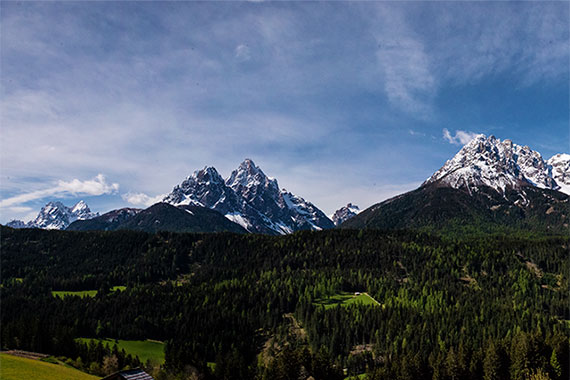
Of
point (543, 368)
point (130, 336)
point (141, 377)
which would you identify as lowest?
point (130, 336)

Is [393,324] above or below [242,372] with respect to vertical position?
above

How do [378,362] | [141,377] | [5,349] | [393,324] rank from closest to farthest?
[141,377] → [5,349] → [378,362] → [393,324]

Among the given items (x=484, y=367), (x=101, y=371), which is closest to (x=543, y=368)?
(x=484, y=367)

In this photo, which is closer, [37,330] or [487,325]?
[37,330]

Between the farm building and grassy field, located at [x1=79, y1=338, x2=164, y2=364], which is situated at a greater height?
the farm building

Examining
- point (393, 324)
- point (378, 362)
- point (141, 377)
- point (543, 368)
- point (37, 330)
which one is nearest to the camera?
point (141, 377)

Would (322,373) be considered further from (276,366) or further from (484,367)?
(484,367)

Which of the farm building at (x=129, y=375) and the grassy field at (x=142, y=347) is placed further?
the grassy field at (x=142, y=347)

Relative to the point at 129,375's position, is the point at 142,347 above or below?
below
